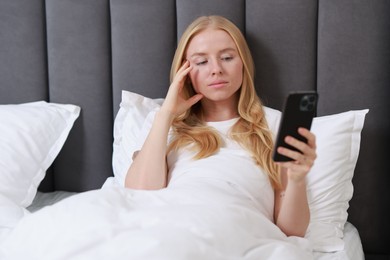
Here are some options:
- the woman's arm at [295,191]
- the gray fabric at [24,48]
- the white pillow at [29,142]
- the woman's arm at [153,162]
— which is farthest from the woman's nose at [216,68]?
the gray fabric at [24,48]

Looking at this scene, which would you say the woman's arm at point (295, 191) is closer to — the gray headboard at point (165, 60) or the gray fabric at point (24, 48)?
the gray headboard at point (165, 60)

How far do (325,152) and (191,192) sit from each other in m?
0.47

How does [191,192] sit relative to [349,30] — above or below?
below

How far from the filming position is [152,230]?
2.82 feet

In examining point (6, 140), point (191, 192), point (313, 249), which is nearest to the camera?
point (191, 192)

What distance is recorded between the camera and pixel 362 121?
1.29m

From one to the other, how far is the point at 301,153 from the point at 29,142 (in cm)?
94

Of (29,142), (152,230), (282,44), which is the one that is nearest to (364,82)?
(282,44)

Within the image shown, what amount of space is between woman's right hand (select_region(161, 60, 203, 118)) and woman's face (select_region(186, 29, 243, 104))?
0.03m

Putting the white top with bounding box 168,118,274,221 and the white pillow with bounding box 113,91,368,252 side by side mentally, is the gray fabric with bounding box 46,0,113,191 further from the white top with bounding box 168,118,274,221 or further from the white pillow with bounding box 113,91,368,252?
the white pillow with bounding box 113,91,368,252

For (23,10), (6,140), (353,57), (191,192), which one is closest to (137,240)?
(191,192)

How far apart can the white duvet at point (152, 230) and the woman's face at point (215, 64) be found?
32 centimetres

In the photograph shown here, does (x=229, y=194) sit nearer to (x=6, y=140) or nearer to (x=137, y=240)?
(x=137, y=240)

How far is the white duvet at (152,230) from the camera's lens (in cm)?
83
